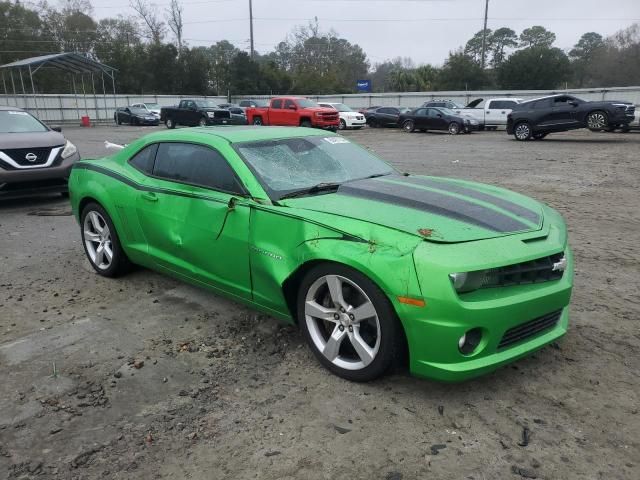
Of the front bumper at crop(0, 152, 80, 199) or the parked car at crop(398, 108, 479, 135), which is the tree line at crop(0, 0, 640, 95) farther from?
the front bumper at crop(0, 152, 80, 199)

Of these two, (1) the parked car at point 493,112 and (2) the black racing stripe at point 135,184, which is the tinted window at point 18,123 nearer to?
(2) the black racing stripe at point 135,184

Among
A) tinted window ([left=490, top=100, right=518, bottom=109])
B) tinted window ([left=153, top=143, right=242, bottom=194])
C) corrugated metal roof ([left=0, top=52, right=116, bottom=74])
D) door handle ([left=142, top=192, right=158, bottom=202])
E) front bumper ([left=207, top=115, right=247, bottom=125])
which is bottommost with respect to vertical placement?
front bumper ([left=207, top=115, right=247, bottom=125])

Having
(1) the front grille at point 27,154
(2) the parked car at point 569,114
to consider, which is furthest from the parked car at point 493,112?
(1) the front grille at point 27,154

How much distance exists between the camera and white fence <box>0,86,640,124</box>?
1307 inches

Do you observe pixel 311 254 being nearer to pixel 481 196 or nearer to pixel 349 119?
pixel 481 196

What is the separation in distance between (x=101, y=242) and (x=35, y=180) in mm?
3941

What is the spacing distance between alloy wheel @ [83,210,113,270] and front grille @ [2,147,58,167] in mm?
3697

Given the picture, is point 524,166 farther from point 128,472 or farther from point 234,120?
point 234,120

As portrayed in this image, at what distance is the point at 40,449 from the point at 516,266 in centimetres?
266

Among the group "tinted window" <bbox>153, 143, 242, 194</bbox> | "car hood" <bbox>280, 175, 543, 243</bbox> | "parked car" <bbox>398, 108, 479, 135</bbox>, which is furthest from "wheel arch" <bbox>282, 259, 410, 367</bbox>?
"parked car" <bbox>398, 108, 479, 135</bbox>

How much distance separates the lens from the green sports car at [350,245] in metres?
2.73

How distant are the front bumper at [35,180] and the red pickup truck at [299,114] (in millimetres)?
17926

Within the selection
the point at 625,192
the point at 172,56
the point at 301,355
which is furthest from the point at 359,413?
the point at 172,56

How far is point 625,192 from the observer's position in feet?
30.6
